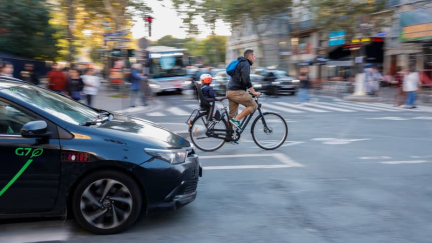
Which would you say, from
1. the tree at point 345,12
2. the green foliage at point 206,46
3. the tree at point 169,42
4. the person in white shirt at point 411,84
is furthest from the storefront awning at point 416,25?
the tree at point 169,42

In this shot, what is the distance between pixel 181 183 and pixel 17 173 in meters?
1.50

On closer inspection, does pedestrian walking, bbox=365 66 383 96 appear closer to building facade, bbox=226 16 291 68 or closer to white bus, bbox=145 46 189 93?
white bus, bbox=145 46 189 93

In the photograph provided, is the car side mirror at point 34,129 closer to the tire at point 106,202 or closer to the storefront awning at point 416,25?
the tire at point 106,202

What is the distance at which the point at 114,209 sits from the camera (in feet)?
14.2

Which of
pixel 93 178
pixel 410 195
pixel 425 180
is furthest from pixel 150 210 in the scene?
pixel 425 180

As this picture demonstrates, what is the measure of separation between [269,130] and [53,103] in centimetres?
481

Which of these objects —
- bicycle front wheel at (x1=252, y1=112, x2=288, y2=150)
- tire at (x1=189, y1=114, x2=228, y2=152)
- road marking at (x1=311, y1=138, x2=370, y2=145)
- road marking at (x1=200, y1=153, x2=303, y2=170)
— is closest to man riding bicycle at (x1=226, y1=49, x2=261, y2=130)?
bicycle front wheel at (x1=252, y1=112, x2=288, y2=150)

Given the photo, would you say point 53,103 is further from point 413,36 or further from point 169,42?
point 169,42

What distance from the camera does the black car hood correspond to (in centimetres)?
461

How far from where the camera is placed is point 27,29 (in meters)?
31.5

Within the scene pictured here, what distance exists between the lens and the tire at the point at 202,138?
29.3ft

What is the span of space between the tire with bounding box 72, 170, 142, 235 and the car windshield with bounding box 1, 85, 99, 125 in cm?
64

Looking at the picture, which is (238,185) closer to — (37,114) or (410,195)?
(410,195)

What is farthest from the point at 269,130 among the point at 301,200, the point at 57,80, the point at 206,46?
the point at 206,46
